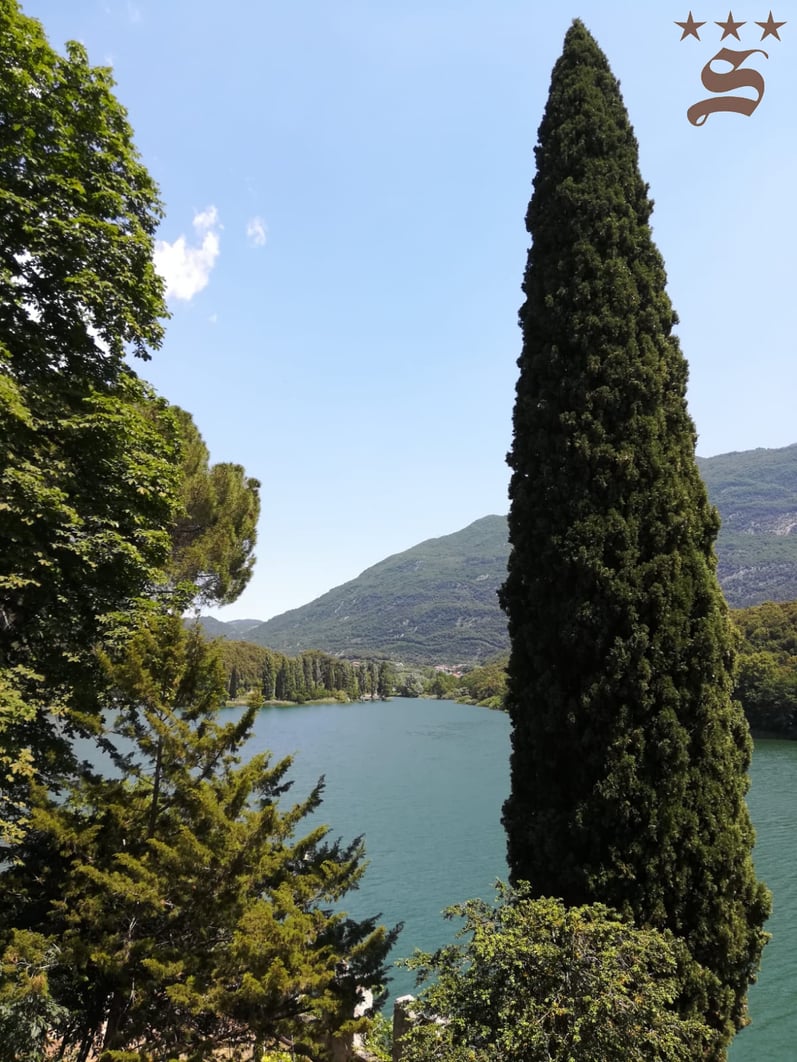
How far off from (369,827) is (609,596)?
2066 centimetres

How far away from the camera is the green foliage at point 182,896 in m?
5.26

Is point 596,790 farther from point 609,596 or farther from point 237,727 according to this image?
point 237,727

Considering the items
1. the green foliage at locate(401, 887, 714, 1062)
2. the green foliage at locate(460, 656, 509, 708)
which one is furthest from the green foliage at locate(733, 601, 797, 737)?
the green foliage at locate(401, 887, 714, 1062)

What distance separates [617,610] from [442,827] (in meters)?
20.0

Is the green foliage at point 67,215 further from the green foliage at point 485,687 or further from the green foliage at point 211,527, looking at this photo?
the green foliage at point 485,687

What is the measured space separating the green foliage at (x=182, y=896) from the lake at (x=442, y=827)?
1.45m

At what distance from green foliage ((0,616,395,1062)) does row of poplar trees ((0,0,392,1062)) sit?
3 cm

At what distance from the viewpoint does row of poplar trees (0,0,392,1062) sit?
5.39 metres

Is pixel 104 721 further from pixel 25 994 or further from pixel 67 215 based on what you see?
pixel 67 215

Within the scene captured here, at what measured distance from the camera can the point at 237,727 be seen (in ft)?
20.9

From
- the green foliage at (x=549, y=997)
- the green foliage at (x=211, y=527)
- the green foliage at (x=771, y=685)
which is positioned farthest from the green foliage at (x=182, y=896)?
the green foliage at (x=771, y=685)

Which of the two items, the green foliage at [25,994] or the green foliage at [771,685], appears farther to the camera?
the green foliage at [771,685]

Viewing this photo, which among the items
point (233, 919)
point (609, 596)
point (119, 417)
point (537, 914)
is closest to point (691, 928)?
point (537, 914)

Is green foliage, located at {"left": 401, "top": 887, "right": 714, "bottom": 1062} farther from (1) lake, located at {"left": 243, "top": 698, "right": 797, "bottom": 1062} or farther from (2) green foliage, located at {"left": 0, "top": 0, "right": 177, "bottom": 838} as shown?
(2) green foliage, located at {"left": 0, "top": 0, "right": 177, "bottom": 838}
